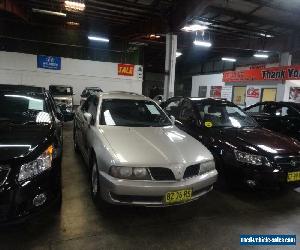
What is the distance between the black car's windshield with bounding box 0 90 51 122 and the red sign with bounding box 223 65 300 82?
41.2 feet

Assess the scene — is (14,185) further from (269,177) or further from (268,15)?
(268,15)

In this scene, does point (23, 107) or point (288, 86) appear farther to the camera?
point (288, 86)

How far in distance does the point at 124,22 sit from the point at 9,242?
13.0 metres

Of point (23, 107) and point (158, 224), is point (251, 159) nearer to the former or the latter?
point (158, 224)

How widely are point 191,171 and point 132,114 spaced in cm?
157

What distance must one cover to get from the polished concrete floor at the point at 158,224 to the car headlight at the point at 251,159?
574mm

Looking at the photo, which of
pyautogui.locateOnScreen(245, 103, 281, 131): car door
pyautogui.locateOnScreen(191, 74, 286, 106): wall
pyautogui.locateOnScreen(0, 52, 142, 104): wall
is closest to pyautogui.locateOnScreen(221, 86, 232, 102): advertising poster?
pyautogui.locateOnScreen(191, 74, 286, 106): wall

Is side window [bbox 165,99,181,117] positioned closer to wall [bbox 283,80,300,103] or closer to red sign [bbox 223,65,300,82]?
red sign [bbox 223,65,300,82]

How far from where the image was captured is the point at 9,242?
2.46 meters

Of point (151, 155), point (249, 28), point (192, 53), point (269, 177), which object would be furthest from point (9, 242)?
point (192, 53)

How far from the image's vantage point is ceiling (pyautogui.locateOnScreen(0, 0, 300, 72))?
9.19 meters

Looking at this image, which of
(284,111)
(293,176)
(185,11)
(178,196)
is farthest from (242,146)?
(185,11)

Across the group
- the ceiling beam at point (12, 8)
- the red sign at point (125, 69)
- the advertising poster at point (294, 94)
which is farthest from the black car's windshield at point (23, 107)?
the red sign at point (125, 69)

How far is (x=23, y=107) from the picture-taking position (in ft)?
11.7
